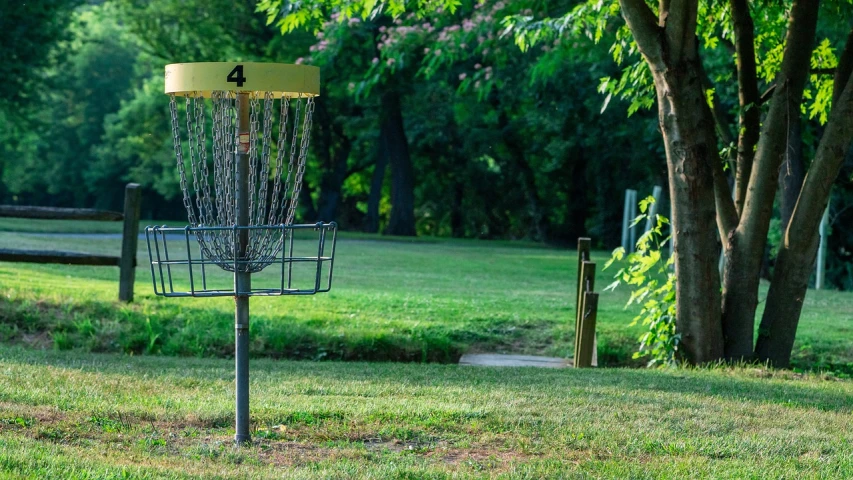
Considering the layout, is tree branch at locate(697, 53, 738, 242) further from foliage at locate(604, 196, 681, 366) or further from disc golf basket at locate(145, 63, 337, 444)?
disc golf basket at locate(145, 63, 337, 444)

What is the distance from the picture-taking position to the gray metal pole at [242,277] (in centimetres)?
514

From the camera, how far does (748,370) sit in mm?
9398

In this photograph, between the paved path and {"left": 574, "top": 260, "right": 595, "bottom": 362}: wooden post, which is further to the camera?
the paved path

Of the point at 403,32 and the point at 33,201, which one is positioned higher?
the point at 403,32

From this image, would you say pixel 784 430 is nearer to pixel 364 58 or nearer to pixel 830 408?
pixel 830 408

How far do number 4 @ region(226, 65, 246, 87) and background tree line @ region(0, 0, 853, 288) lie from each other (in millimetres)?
9796

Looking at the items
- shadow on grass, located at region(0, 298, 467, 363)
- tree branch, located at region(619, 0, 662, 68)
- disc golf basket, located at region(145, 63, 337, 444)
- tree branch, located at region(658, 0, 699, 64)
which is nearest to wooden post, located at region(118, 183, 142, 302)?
shadow on grass, located at region(0, 298, 467, 363)

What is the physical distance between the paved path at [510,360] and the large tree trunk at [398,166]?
2999 centimetres

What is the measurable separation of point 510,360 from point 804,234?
323cm

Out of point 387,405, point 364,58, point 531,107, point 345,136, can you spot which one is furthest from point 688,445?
point 345,136

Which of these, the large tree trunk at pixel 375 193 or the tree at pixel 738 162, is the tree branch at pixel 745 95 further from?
the large tree trunk at pixel 375 193

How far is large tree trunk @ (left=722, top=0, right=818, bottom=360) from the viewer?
9.89 metres

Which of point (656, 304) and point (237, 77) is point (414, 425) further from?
point (656, 304)

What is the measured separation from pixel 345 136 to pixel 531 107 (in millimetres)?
12695
